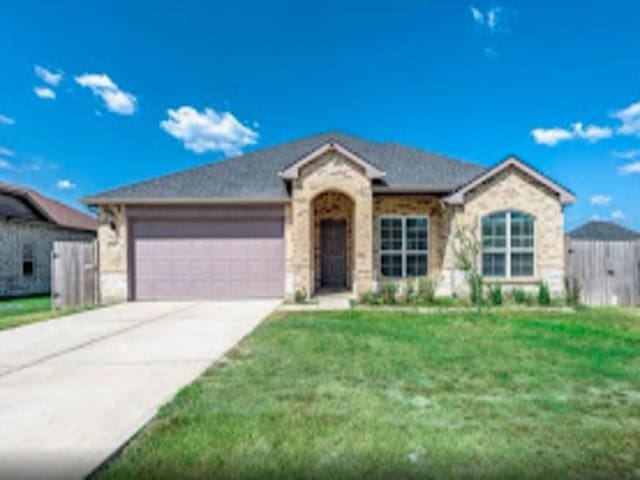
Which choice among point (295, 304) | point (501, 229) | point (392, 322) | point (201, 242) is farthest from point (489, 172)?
point (201, 242)

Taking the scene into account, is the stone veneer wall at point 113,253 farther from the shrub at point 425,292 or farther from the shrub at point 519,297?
the shrub at point 519,297

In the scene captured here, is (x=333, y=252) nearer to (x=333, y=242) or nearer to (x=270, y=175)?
(x=333, y=242)

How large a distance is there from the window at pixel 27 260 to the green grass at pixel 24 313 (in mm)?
3729

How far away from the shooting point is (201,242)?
12.0 m

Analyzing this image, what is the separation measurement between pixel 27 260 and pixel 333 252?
45.0ft

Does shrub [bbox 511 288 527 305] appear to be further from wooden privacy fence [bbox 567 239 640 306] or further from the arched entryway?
the arched entryway

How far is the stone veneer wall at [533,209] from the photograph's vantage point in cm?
1114

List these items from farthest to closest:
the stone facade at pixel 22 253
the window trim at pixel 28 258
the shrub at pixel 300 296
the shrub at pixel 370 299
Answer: the window trim at pixel 28 258 < the stone facade at pixel 22 253 < the shrub at pixel 300 296 < the shrub at pixel 370 299

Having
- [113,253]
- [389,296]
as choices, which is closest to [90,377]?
[389,296]

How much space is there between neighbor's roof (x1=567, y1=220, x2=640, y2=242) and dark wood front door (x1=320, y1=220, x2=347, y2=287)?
20973 millimetres

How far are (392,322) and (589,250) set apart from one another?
7465mm

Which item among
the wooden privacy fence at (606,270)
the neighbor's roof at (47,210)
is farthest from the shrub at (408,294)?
the neighbor's roof at (47,210)

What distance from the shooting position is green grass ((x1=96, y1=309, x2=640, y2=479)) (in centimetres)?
270

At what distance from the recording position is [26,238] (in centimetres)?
1584
